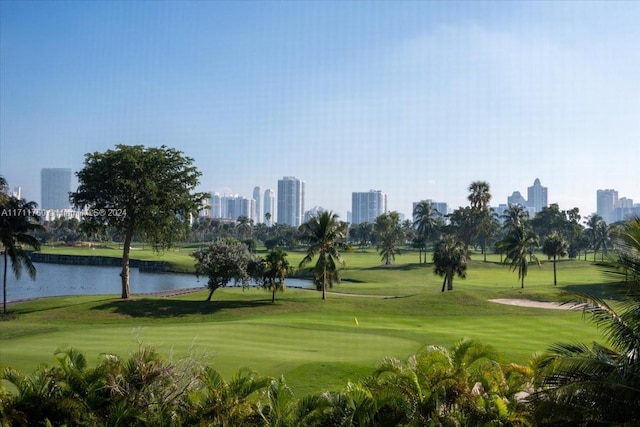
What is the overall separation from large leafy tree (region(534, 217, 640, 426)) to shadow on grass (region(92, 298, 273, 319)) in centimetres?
2912

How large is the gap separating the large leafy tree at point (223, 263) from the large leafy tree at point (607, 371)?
3404cm

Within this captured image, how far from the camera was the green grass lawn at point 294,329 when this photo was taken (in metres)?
18.4

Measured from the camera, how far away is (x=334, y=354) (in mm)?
20719

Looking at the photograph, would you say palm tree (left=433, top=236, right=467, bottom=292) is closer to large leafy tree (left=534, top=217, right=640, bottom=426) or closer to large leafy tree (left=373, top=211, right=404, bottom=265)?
large leafy tree (left=373, top=211, right=404, bottom=265)

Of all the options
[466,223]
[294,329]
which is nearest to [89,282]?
[294,329]

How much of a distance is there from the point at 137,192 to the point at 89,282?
132 feet

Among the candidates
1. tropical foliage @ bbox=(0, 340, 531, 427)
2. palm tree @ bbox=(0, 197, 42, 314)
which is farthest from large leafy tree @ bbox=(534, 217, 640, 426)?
palm tree @ bbox=(0, 197, 42, 314)

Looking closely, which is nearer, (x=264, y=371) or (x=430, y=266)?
(x=264, y=371)

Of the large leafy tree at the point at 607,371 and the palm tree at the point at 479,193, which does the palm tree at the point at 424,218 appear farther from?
the large leafy tree at the point at 607,371

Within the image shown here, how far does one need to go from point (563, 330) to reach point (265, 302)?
66.7 ft

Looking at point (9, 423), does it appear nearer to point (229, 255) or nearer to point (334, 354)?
point (334, 354)

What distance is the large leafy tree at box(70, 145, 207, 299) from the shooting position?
137ft

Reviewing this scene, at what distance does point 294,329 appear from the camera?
91.2ft

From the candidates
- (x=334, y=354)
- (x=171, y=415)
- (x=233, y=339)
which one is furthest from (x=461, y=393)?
(x=233, y=339)
